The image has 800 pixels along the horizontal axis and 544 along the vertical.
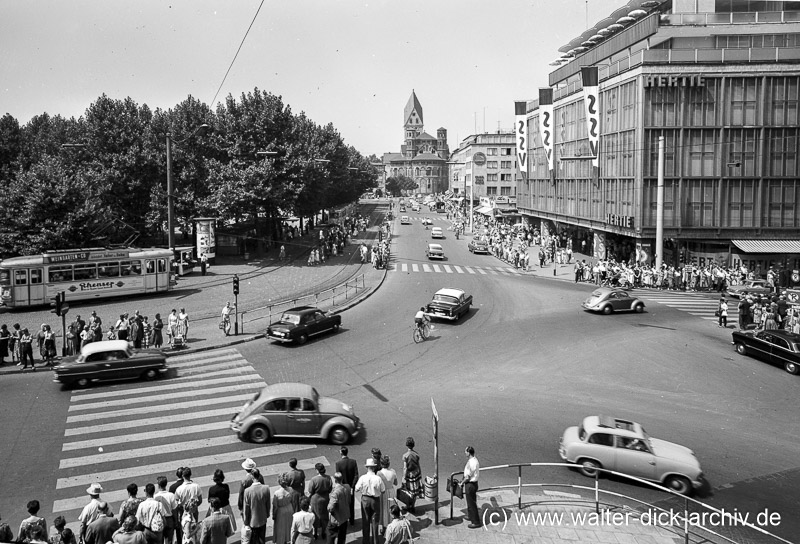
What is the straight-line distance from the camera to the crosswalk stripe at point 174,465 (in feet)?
44.4

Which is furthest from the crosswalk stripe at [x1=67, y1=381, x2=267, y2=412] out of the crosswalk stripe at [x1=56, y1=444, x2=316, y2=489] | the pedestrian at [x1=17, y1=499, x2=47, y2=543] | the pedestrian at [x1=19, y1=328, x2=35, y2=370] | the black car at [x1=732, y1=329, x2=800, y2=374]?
the black car at [x1=732, y1=329, x2=800, y2=374]

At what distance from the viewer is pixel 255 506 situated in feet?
35.1

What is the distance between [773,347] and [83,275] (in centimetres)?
3289

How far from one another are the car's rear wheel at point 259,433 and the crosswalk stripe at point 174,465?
270 mm

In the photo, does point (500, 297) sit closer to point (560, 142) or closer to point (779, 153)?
point (779, 153)

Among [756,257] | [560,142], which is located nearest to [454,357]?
[756,257]

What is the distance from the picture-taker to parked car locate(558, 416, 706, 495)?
531 inches

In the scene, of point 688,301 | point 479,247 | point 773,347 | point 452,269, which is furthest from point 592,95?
point 773,347

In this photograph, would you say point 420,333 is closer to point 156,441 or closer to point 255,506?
point 156,441

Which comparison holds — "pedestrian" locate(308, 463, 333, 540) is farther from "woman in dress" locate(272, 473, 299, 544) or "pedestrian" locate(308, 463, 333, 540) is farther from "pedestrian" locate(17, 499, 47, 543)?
"pedestrian" locate(17, 499, 47, 543)

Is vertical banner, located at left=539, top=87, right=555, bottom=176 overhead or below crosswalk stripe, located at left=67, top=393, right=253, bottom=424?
overhead

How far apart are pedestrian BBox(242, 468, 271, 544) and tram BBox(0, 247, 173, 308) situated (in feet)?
90.0

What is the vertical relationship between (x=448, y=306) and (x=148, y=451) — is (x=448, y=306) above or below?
above

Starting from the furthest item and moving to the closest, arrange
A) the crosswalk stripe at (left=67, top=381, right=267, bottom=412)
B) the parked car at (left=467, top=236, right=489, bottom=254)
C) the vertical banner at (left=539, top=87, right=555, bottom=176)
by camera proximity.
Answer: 1. the vertical banner at (left=539, top=87, right=555, bottom=176)
2. the parked car at (left=467, top=236, right=489, bottom=254)
3. the crosswalk stripe at (left=67, top=381, right=267, bottom=412)
